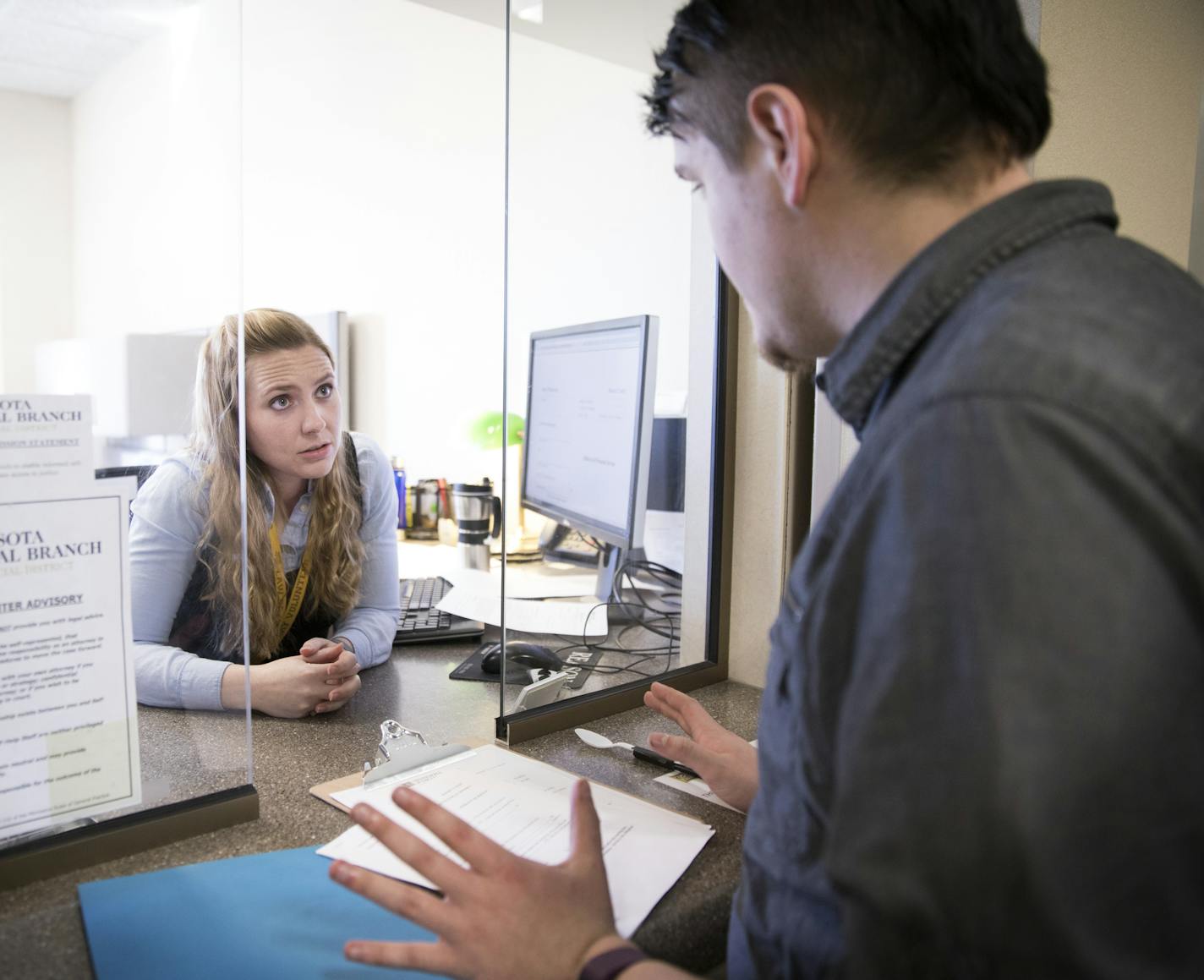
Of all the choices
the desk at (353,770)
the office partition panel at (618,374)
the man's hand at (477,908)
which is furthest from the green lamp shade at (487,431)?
the man's hand at (477,908)

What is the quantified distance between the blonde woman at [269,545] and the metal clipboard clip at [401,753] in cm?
16

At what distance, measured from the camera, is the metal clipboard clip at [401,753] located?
984 mm

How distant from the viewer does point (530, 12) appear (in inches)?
46.8

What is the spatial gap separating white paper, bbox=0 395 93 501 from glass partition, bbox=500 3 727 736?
623 millimetres

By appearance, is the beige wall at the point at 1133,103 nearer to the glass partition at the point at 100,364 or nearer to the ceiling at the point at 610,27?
the ceiling at the point at 610,27

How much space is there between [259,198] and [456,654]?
8.87 ft

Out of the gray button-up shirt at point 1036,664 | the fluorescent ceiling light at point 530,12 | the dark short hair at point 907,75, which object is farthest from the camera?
the fluorescent ceiling light at point 530,12

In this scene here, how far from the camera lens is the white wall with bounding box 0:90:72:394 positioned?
695mm

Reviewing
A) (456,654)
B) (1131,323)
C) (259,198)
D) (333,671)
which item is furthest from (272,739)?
(259,198)

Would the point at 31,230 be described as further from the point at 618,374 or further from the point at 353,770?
the point at 618,374

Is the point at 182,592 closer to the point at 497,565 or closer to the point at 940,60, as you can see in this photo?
the point at 940,60

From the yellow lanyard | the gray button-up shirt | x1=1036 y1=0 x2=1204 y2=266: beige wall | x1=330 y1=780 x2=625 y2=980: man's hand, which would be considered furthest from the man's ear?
the yellow lanyard

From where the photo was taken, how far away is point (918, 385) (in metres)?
0.44

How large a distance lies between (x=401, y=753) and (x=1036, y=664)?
0.79m
